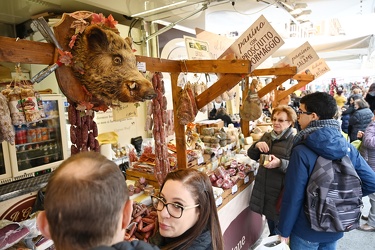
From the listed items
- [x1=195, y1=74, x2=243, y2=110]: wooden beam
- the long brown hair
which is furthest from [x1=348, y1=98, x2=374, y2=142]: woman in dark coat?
the long brown hair

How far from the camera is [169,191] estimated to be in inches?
56.2

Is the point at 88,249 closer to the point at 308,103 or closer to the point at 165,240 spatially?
the point at 165,240

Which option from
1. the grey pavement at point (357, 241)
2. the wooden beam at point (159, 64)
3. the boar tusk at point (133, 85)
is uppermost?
the wooden beam at point (159, 64)

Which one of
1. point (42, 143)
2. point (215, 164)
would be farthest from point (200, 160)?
point (42, 143)

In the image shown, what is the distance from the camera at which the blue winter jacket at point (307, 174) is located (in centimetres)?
201

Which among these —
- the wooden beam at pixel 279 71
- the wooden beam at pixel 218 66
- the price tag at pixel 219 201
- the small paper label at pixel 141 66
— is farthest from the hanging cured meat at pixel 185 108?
the wooden beam at pixel 279 71

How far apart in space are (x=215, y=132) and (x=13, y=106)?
→ 2.62 meters

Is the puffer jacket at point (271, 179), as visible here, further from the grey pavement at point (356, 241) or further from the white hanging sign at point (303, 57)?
the white hanging sign at point (303, 57)

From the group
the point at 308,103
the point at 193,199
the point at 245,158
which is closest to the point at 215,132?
the point at 245,158

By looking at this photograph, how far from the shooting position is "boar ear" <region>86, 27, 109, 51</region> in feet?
4.29

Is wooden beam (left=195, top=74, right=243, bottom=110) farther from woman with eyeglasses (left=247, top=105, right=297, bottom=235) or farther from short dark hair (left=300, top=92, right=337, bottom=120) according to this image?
woman with eyeglasses (left=247, top=105, right=297, bottom=235)

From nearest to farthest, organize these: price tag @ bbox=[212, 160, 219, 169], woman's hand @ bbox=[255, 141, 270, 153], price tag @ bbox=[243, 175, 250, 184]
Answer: woman's hand @ bbox=[255, 141, 270, 153] → price tag @ bbox=[212, 160, 219, 169] → price tag @ bbox=[243, 175, 250, 184]

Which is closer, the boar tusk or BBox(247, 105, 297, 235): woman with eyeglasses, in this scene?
the boar tusk

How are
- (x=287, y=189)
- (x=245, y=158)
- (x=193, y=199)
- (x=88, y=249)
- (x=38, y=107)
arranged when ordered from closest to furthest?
(x=88, y=249) → (x=38, y=107) → (x=193, y=199) → (x=287, y=189) → (x=245, y=158)
